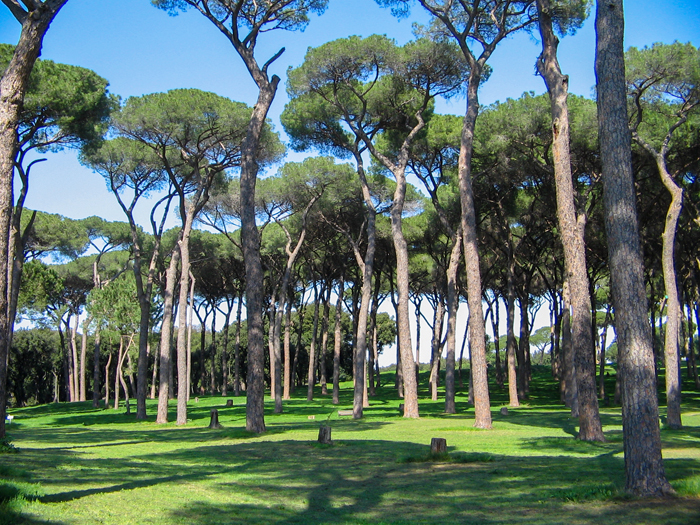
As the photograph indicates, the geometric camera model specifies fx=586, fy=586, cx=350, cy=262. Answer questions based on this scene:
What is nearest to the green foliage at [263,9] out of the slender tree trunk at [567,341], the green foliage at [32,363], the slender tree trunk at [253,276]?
the slender tree trunk at [253,276]

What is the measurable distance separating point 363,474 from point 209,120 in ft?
48.6

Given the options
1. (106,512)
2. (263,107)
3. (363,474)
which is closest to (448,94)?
(263,107)

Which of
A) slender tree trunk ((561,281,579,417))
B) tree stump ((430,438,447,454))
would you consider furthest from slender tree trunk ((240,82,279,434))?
slender tree trunk ((561,281,579,417))

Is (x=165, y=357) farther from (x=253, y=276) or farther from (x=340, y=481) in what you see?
(x=340, y=481)

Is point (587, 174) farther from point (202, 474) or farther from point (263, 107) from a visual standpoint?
point (202, 474)

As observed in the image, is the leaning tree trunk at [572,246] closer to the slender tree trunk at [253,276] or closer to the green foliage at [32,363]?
the slender tree trunk at [253,276]

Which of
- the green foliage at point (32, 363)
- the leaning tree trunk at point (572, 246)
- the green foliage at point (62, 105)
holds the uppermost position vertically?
the green foliage at point (62, 105)

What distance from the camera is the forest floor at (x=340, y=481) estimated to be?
18.8 ft

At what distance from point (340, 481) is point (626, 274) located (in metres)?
4.55

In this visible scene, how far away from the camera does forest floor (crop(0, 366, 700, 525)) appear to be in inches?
226

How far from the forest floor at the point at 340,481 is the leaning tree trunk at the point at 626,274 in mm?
468

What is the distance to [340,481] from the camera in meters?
8.01

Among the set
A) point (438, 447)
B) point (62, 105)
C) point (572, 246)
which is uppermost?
point (62, 105)

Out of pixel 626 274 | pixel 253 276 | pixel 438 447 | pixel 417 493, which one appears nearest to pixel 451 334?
pixel 253 276
